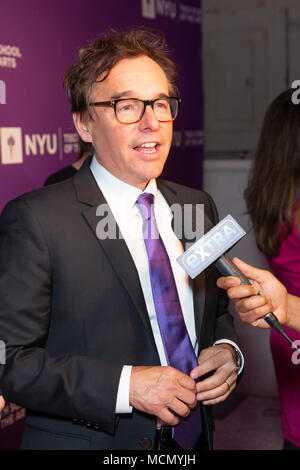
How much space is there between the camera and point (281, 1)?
15.3ft

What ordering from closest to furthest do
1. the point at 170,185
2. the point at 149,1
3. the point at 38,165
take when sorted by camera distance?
the point at 170,185 < the point at 38,165 < the point at 149,1

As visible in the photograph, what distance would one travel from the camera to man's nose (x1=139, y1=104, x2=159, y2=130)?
157 centimetres

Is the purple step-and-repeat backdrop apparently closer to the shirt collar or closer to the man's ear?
the man's ear

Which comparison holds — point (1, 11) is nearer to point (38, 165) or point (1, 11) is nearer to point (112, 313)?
point (38, 165)

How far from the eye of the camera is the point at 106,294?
1.50m

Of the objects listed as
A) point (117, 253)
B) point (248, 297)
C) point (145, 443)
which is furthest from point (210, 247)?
point (145, 443)

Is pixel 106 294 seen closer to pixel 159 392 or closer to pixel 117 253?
pixel 117 253

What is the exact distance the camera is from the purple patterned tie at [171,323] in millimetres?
1532

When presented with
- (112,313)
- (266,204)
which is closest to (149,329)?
(112,313)

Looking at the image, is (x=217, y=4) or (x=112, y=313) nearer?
(x=112, y=313)

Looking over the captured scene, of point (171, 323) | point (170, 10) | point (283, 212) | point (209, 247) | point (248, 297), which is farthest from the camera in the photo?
point (170, 10)

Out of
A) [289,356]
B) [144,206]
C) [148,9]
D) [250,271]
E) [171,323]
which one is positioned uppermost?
[148,9]

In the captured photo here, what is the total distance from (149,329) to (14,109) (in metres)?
1.55

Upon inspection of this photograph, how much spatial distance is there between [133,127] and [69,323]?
1.62 ft
